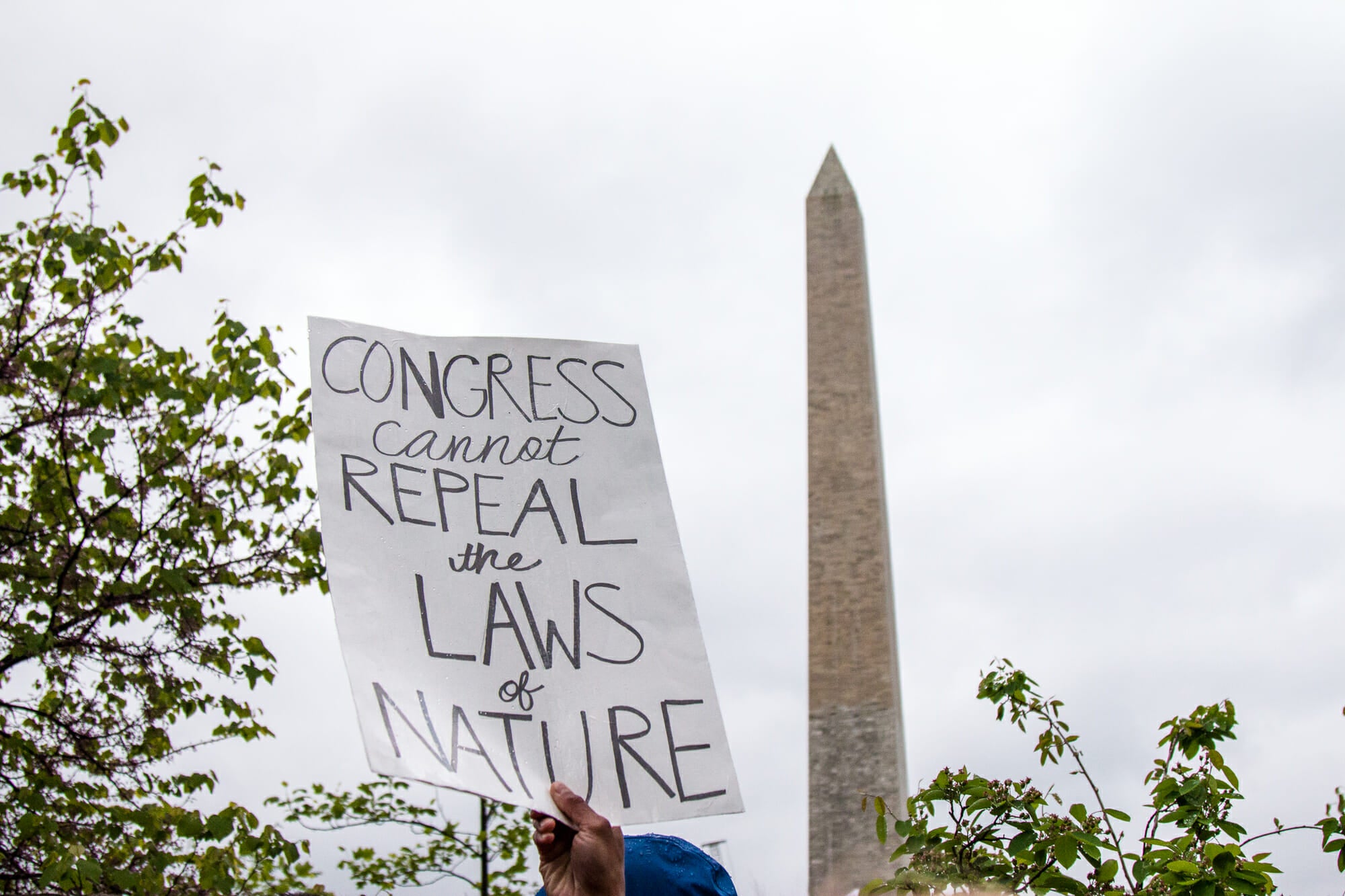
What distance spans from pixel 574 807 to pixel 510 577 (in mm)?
341

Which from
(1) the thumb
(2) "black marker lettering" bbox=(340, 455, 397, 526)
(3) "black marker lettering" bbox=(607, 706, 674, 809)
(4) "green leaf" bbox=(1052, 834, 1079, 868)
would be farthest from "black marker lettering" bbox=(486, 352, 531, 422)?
(4) "green leaf" bbox=(1052, 834, 1079, 868)

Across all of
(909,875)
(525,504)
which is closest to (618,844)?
(525,504)

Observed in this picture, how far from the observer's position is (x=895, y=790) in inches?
457

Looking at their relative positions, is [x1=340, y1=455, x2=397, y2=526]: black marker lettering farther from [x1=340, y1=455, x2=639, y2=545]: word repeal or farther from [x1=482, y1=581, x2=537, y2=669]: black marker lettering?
[x1=482, y1=581, x2=537, y2=669]: black marker lettering

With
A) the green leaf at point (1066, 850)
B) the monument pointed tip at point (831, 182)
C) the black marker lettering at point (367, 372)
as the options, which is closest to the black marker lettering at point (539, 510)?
the black marker lettering at point (367, 372)

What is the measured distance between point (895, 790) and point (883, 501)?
8.27 feet

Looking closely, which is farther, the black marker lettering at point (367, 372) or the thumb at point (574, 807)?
the black marker lettering at point (367, 372)

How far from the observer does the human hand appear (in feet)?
5.30

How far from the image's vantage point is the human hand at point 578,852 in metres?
1.62

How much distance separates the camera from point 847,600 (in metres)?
11.8

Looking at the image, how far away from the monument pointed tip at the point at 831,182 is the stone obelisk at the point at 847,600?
1.00 m

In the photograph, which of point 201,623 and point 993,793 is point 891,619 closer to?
point 201,623

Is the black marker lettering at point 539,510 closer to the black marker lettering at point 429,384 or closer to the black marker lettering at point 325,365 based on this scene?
the black marker lettering at point 429,384

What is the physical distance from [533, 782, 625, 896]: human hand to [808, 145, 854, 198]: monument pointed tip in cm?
1171
